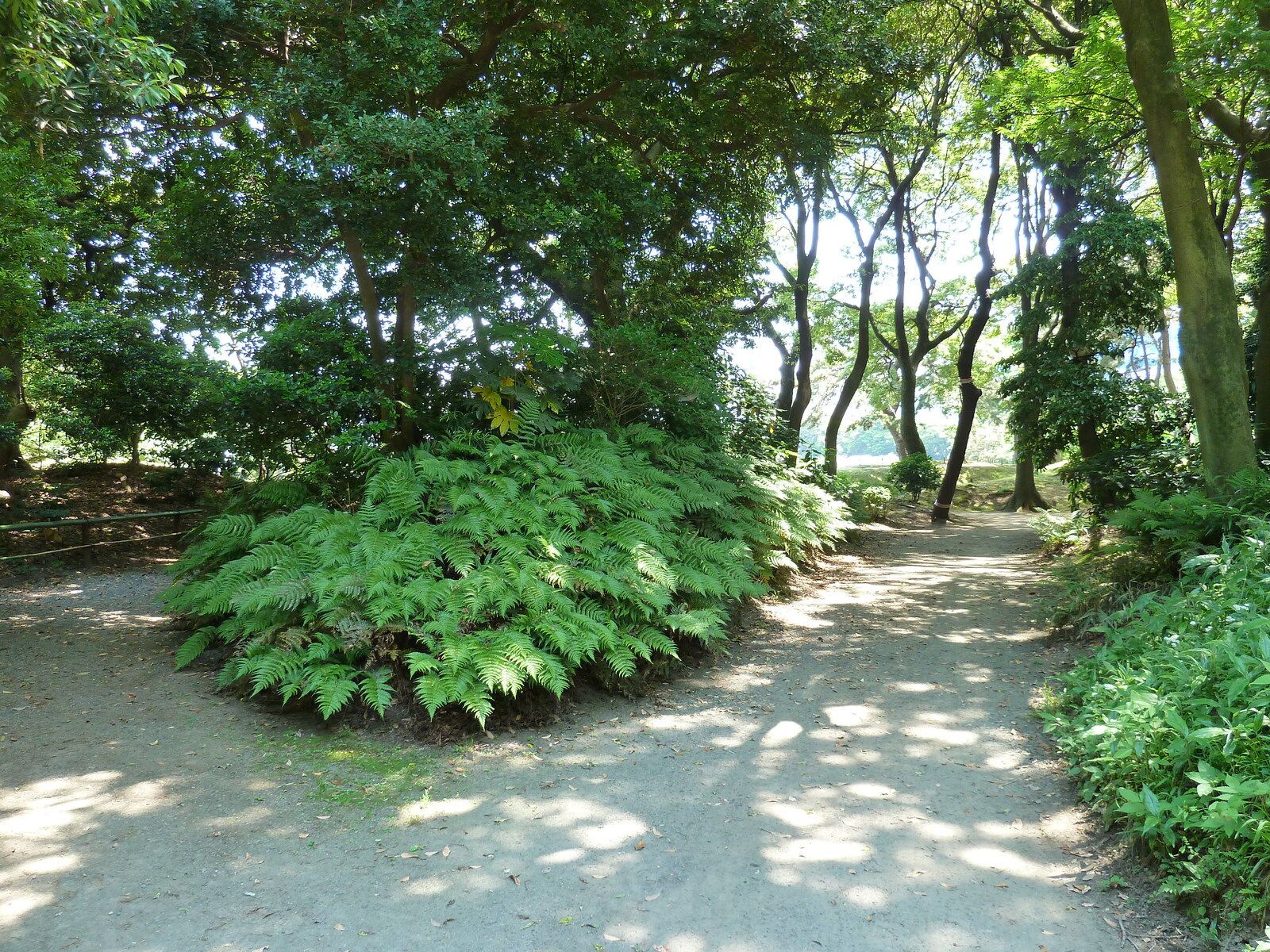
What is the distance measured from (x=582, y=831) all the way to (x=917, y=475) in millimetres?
18645

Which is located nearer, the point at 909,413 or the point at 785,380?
the point at 785,380

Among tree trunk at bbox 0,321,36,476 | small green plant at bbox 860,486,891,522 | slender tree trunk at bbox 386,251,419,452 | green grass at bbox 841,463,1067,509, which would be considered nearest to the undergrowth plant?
slender tree trunk at bbox 386,251,419,452

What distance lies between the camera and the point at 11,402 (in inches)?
435

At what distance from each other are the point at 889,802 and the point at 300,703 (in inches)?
141

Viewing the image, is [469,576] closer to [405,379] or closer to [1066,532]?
[405,379]

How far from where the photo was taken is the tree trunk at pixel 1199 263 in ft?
21.7

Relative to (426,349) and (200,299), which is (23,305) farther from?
(426,349)

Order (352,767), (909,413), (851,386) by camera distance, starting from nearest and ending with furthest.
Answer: (352,767), (851,386), (909,413)

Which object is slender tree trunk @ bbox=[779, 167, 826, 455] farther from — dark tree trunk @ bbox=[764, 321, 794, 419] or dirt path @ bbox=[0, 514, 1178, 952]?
dirt path @ bbox=[0, 514, 1178, 952]

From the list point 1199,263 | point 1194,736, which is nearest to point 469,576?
point 1194,736

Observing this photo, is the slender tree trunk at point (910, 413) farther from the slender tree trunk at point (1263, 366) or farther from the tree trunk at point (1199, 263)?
the tree trunk at point (1199, 263)

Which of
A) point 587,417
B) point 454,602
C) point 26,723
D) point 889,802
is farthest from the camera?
point 587,417

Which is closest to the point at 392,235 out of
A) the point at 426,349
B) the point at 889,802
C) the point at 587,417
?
the point at 426,349

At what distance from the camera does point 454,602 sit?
481 centimetres
